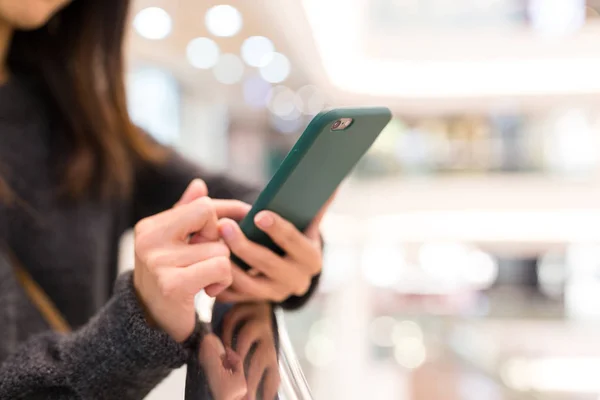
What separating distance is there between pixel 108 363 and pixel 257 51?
64.7 inches

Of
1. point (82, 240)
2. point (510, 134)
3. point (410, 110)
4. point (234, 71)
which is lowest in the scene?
point (510, 134)

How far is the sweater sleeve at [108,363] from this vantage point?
30cm

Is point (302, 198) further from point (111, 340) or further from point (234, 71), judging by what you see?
point (234, 71)

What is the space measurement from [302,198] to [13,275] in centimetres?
22

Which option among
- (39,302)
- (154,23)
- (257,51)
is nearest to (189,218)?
(39,302)

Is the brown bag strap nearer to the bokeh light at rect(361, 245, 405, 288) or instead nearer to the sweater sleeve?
the sweater sleeve

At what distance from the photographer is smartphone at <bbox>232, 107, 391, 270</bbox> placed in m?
0.30

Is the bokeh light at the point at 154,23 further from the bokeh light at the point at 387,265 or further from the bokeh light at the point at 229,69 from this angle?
the bokeh light at the point at 387,265

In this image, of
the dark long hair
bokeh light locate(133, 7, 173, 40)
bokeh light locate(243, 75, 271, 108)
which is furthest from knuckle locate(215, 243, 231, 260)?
bokeh light locate(243, 75, 271, 108)

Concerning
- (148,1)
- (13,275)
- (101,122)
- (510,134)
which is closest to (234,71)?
(510,134)

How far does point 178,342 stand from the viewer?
30 cm

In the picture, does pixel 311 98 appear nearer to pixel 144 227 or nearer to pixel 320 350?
pixel 320 350

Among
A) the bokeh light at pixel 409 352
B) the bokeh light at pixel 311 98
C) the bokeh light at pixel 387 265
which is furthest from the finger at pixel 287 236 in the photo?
the bokeh light at pixel 387 265

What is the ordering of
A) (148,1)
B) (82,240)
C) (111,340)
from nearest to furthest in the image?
(111,340) < (82,240) < (148,1)
